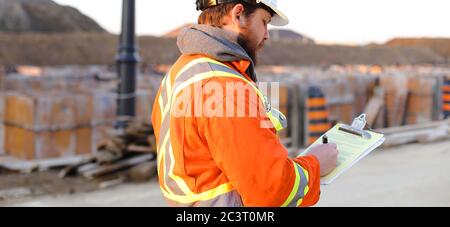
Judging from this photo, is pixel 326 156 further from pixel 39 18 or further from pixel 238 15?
pixel 39 18

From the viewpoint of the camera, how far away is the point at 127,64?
8.78 m

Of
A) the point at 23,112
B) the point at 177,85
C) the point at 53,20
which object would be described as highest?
the point at 53,20

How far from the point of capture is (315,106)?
10.5 meters

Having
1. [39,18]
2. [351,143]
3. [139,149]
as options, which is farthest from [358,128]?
[39,18]

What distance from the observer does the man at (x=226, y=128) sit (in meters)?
1.99

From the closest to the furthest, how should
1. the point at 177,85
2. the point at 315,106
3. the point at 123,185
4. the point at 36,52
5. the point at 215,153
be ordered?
the point at 215,153, the point at 177,85, the point at 123,185, the point at 315,106, the point at 36,52

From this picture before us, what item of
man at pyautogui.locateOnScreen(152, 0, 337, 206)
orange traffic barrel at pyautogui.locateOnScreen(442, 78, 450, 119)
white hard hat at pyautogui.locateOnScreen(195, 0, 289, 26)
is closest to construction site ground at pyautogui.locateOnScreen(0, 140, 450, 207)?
white hard hat at pyautogui.locateOnScreen(195, 0, 289, 26)

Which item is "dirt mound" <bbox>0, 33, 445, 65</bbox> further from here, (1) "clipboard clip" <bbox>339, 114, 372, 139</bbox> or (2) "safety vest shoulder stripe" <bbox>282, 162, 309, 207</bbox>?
(2) "safety vest shoulder stripe" <bbox>282, 162, 309, 207</bbox>

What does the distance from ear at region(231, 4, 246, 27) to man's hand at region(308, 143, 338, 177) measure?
57cm

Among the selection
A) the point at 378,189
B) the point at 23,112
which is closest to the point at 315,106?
the point at 378,189

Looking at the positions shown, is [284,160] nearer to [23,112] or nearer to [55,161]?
[55,161]

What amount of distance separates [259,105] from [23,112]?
27.6 ft

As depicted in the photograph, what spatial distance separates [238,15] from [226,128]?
1.50 ft

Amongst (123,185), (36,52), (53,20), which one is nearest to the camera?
(123,185)
